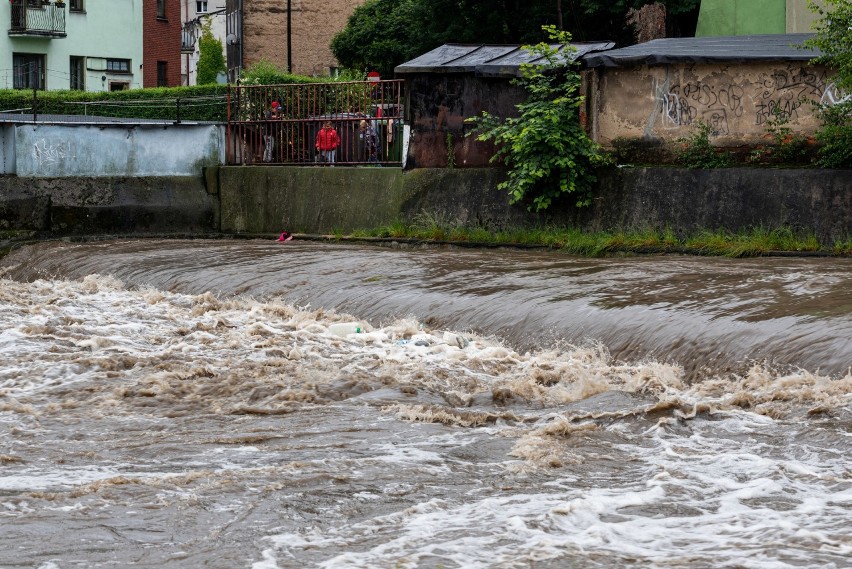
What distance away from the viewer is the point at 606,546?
231 inches

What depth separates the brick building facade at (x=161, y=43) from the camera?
1810 inches

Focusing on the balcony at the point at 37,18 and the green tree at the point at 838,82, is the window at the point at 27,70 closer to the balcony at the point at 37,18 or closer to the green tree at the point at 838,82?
the balcony at the point at 37,18

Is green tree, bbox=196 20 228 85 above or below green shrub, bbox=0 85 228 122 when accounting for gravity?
above

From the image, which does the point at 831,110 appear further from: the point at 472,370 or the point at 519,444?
the point at 519,444

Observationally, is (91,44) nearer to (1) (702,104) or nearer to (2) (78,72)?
(2) (78,72)

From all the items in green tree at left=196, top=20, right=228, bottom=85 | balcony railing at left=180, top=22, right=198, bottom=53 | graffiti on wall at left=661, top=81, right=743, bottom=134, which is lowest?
graffiti on wall at left=661, top=81, right=743, bottom=134

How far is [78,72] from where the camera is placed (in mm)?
44312

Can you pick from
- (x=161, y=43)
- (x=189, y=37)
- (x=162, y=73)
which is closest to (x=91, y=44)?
(x=161, y=43)

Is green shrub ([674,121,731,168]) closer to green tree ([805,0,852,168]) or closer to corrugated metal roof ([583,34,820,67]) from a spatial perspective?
corrugated metal roof ([583,34,820,67])

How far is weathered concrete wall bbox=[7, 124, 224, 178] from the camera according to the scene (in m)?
20.2

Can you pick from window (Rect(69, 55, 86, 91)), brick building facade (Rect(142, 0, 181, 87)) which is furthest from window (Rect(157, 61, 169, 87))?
window (Rect(69, 55, 86, 91))

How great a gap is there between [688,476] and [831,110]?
30.9ft

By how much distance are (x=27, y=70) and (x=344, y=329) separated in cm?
3455

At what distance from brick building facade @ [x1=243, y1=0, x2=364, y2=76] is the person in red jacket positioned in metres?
30.1
